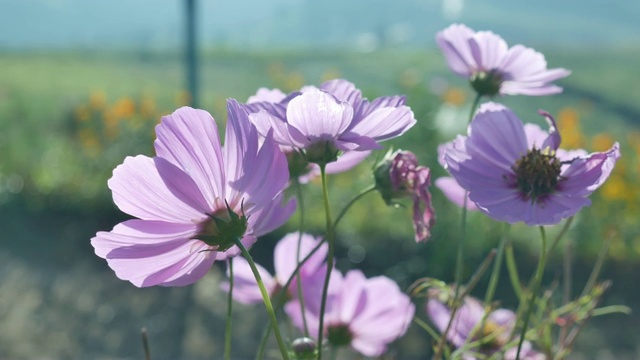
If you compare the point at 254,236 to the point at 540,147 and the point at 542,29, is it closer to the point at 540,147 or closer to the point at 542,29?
the point at 540,147

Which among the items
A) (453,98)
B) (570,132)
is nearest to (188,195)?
(570,132)

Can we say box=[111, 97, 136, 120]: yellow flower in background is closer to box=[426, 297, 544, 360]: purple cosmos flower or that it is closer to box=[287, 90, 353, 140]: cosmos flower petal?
box=[426, 297, 544, 360]: purple cosmos flower

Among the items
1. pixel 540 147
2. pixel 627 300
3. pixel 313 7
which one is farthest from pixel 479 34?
pixel 313 7

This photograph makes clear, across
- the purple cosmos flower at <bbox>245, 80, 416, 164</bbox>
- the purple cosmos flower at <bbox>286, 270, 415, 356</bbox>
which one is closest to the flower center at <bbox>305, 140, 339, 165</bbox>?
the purple cosmos flower at <bbox>245, 80, 416, 164</bbox>

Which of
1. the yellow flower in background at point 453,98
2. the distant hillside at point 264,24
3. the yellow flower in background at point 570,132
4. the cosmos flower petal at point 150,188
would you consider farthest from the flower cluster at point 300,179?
the distant hillside at point 264,24

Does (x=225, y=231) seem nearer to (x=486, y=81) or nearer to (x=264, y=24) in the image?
(x=486, y=81)

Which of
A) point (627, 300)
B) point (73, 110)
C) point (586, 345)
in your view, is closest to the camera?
point (586, 345)
